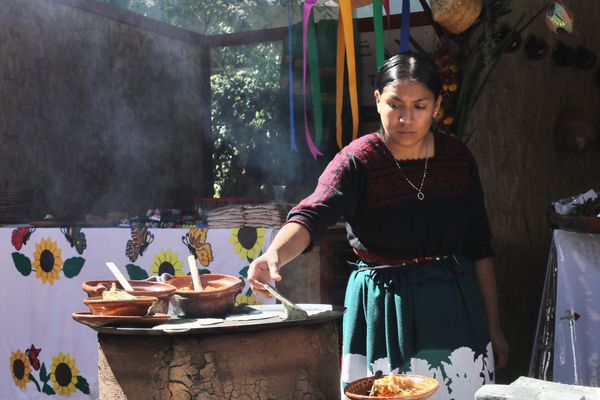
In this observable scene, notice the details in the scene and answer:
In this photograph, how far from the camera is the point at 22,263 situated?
201 inches

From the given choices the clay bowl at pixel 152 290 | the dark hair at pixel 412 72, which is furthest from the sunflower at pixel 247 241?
the dark hair at pixel 412 72

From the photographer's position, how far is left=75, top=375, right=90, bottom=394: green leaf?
497 centimetres

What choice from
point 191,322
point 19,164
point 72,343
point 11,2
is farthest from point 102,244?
point 191,322

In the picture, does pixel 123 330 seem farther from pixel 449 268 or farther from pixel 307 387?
pixel 449 268

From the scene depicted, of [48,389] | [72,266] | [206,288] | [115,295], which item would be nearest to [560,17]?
[206,288]

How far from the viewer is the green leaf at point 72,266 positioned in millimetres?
4941

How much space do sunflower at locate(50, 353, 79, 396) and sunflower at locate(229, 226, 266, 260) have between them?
1310 millimetres

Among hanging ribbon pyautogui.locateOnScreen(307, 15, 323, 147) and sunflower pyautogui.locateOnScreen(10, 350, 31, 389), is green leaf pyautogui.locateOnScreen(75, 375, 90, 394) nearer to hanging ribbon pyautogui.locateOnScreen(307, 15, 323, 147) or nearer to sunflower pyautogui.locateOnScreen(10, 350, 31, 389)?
sunflower pyautogui.locateOnScreen(10, 350, 31, 389)

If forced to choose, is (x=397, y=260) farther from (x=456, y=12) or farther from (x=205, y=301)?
(x=456, y=12)

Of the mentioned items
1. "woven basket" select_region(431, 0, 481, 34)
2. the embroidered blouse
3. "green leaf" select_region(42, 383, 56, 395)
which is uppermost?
"woven basket" select_region(431, 0, 481, 34)

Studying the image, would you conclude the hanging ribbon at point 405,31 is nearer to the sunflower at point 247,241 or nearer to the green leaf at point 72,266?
the sunflower at point 247,241

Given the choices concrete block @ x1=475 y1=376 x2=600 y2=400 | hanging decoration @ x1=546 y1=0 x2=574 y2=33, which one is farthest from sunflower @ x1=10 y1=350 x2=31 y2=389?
concrete block @ x1=475 y1=376 x2=600 y2=400

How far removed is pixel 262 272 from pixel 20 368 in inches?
126

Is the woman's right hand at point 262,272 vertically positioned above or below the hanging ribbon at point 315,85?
below
